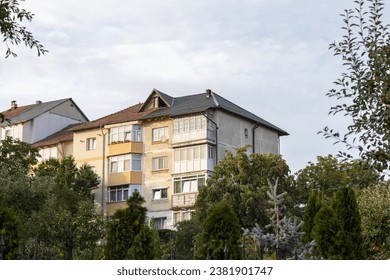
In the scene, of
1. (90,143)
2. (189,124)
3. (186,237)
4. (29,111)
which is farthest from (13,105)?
(186,237)

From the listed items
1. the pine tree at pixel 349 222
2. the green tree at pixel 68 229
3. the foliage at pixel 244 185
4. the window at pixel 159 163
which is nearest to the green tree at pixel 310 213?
the pine tree at pixel 349 222

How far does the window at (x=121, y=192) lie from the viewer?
59.3 metres

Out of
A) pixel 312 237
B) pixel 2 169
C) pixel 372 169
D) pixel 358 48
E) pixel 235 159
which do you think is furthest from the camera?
pixel 235 159

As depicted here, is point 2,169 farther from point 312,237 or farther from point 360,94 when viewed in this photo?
point 360,94

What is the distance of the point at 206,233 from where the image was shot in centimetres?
1736

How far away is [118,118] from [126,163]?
164 inches

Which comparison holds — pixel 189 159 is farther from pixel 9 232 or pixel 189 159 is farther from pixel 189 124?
pixel 9 232

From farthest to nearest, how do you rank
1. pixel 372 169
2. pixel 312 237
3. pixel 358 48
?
1. pixel 312 237
2. pixel 358 48
3. pixel 372 169

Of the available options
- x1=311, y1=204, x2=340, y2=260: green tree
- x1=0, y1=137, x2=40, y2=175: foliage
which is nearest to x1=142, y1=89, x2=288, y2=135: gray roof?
x1=0, y1=137, x2=40, y2=175: foliage

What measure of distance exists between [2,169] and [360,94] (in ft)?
99.0

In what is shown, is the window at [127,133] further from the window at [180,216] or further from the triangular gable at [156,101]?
the window at [180,216]

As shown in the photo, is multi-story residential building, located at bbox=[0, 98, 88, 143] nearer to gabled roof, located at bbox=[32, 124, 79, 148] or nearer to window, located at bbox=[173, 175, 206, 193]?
gabled roof, located at bbox=[32, 124, 79, 148]

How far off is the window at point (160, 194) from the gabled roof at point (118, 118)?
5905 millimetres
